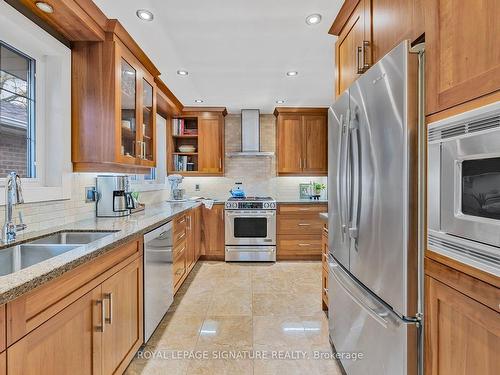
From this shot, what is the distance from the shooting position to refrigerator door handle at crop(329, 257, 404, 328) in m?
1.19

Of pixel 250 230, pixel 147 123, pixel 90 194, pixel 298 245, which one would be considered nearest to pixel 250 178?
pixel 250 230

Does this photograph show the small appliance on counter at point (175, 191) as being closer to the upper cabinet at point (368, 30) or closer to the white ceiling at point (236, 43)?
the white ceiling at point (236, 43)

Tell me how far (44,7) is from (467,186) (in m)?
2.27

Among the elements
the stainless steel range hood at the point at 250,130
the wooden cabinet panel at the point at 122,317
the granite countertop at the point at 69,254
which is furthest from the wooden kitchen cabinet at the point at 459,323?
the stainless steel range hood at the point at 250,130

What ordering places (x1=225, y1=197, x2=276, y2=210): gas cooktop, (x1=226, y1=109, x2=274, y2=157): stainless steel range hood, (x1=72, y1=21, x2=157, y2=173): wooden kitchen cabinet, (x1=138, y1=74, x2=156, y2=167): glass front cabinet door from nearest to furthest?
(x1=72, y1=21, x2=157, y2=173): wooden kitchen cabinet < (x1=138, y1=74, x2=156, y2=167): glass front cabinet door < (x1=225, y1=197, x2=276, y2=210): gas cooktop < (x1=226, y1=109, x2=274, y2=157): stainless steel range hood

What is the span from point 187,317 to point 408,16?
2.58m

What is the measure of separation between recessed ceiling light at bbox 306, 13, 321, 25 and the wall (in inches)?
113

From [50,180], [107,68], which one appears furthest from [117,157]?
[107,68]

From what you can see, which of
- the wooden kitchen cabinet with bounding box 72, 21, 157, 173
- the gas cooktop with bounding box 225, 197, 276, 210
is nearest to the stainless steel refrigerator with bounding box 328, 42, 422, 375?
the wooden kitchen cabinet with bounding box 72, 21, 157, 173

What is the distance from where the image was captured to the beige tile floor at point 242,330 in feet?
6.23

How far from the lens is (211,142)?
466 centimetres

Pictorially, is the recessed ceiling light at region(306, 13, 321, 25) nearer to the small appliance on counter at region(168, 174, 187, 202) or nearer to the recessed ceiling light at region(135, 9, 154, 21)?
the recessed ceiling light at region(135, 9, 154, 21)

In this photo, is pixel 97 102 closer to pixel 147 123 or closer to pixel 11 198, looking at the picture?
pixel 147 123

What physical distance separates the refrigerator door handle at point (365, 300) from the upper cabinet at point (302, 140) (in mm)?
2883
